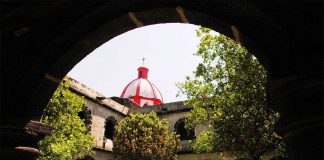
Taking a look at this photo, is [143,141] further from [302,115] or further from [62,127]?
[302,115]

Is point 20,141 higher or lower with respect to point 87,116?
lower

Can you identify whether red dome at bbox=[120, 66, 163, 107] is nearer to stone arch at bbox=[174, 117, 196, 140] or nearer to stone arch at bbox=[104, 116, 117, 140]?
stone arch at bbox=[174, 117, 196, 140]

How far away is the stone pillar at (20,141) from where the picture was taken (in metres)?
2.99

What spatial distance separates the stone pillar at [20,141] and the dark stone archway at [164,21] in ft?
0.04

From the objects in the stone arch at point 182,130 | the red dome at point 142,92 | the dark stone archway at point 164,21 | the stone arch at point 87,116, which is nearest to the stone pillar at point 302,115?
the dark stone archway at point 164,21

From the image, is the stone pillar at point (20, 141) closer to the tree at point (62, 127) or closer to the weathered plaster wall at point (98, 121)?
the tree at point (62, 127)

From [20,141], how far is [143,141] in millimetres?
11681

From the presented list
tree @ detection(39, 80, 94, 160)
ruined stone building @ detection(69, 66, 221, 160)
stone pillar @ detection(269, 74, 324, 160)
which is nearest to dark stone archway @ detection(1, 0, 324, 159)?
stone pillar @ detection(269, 74, 324, 160)

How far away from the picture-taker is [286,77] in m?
2.27

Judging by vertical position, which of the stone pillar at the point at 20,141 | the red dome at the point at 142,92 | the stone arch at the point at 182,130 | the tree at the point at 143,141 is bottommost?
the stone pillar at the point at 20,141

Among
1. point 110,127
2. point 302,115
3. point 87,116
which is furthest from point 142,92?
point 302,115

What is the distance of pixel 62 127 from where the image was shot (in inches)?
387

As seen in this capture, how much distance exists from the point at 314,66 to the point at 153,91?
3172 centimetres

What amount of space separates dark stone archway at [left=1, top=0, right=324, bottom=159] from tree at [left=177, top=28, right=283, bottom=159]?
7.00 meters
